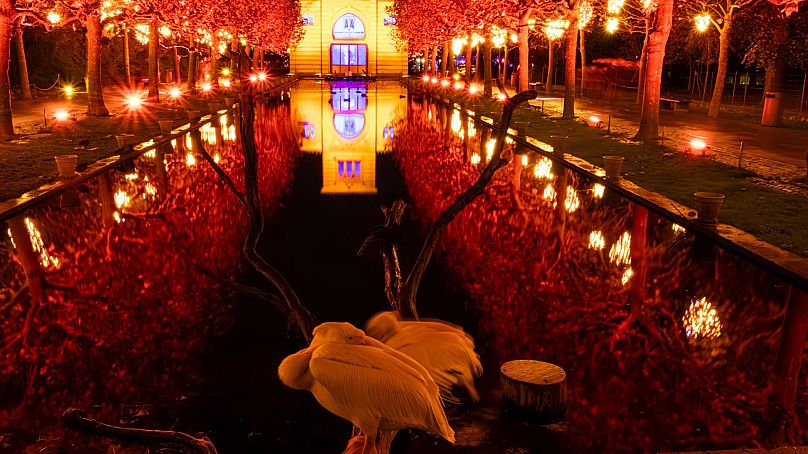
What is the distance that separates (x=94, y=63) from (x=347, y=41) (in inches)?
2533

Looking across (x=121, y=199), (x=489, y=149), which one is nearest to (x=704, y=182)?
(x=489, y=149)

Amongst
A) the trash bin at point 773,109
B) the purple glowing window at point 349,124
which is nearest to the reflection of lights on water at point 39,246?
the purple glowing window at point 349,124

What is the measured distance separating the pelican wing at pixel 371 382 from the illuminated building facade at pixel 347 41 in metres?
90.2

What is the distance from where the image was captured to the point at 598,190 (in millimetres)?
17031

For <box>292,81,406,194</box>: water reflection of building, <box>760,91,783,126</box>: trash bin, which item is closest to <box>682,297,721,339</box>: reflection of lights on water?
<box>292,81,406,194</box>: water reflection of building

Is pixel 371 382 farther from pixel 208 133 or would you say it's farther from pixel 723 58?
pixel 723 58

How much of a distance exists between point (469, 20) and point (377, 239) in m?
39.9

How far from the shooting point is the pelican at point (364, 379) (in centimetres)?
346

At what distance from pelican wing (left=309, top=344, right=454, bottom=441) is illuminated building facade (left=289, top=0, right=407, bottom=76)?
90.2 meters

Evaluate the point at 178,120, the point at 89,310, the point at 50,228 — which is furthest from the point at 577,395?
the point at 178,120

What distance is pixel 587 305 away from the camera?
9562mm

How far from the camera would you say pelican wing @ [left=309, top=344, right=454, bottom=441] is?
3457mm

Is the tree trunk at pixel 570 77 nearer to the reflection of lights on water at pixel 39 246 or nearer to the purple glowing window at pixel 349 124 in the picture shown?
the purple glowing window at pixel 349 124

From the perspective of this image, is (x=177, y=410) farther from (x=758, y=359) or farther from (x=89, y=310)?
(x=758, y=359)
